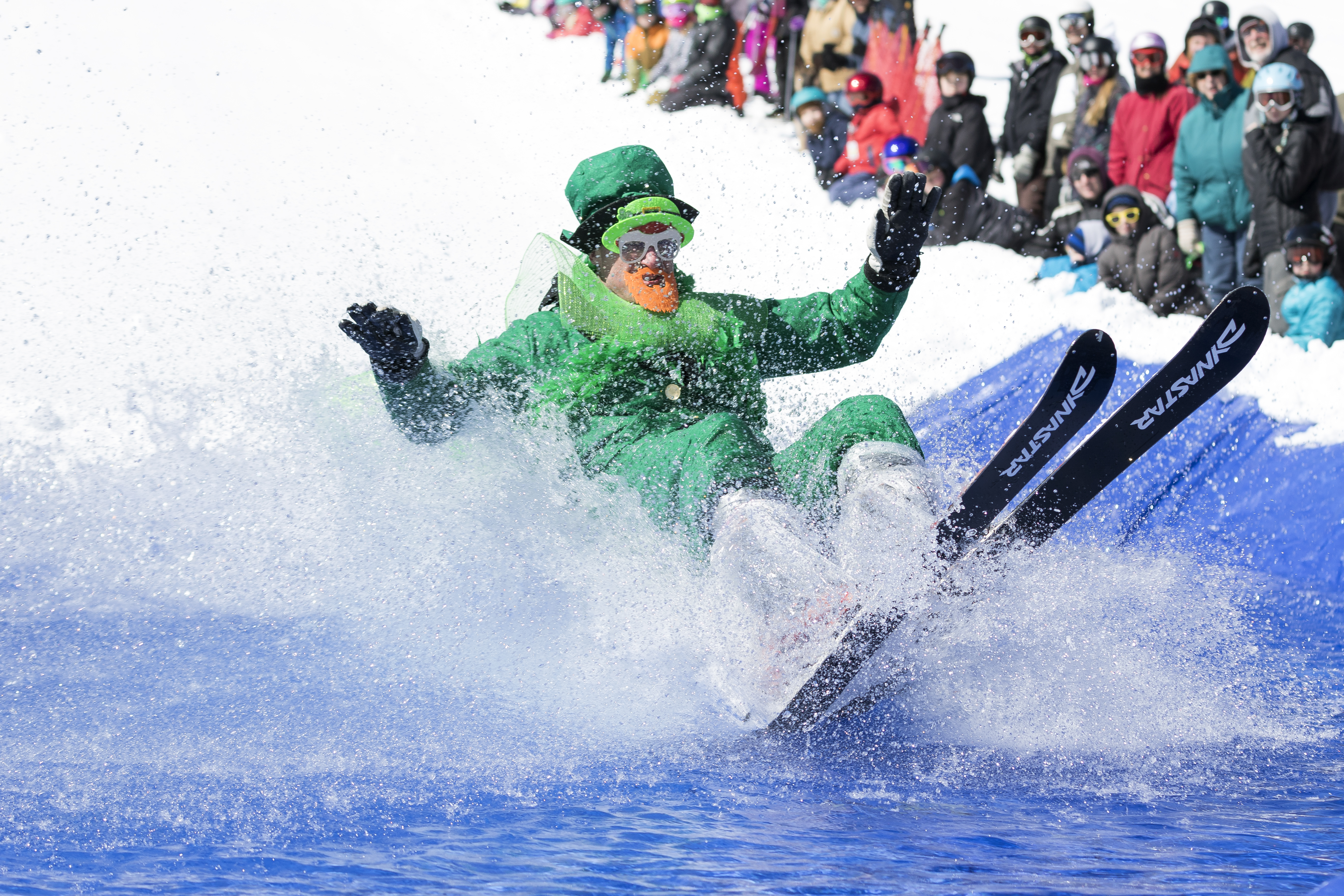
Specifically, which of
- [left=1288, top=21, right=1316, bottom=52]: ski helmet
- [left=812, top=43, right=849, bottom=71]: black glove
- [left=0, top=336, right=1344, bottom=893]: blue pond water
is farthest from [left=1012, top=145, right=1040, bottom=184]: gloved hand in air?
[left=0, top=336, right=1344, bottom=893]: blue pond water

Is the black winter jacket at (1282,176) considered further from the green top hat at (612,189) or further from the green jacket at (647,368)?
the green top hat at (612,189)

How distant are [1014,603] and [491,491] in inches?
64.6

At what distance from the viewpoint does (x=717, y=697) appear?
312 cm

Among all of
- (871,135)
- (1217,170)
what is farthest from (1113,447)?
(871,135)

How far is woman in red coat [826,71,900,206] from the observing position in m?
8.06

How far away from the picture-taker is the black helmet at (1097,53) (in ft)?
22.6

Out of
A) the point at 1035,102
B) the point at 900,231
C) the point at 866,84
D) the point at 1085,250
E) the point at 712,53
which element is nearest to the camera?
the point at 900,231

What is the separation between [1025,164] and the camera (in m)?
7.21

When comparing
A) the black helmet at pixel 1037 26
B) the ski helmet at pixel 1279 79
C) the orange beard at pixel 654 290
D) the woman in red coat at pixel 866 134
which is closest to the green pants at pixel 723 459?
the orange beard at pixel 654 290

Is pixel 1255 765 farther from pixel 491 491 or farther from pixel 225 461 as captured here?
pixel 225 461

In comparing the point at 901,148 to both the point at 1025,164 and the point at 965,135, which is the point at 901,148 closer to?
the point at 965,135

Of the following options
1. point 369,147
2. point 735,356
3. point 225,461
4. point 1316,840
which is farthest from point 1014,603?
point 369,147

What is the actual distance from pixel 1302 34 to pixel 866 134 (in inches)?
103

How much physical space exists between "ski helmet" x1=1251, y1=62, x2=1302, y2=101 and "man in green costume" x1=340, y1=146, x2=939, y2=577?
295cm
